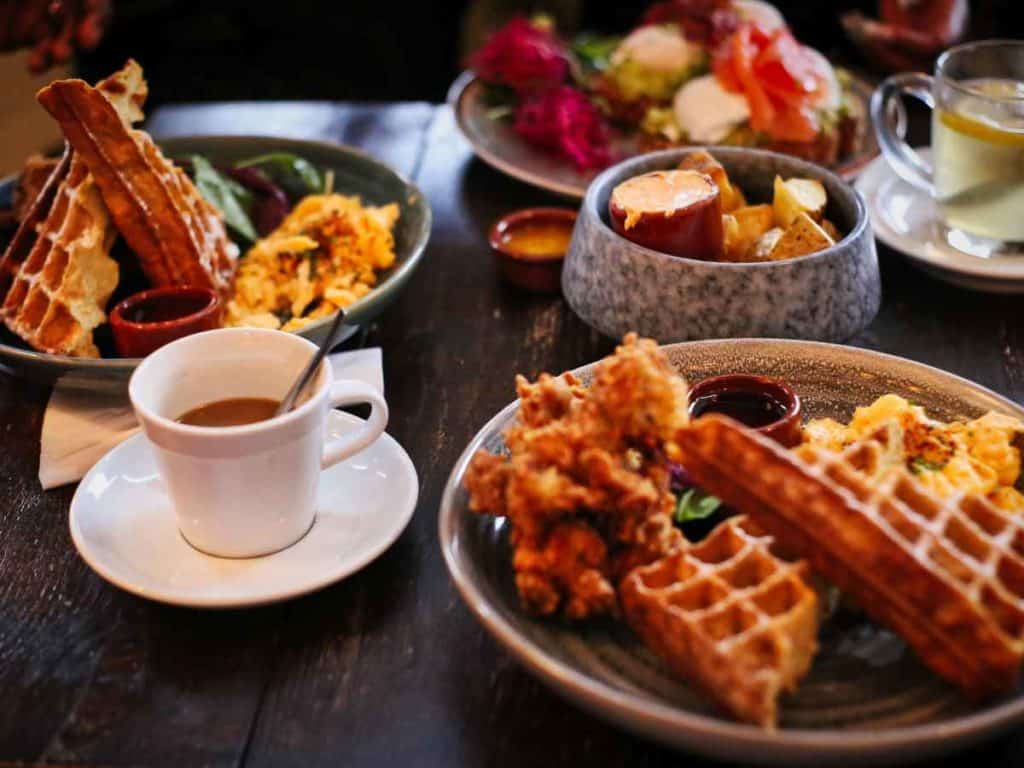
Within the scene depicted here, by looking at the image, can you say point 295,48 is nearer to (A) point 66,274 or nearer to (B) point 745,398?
(A) point 66,274

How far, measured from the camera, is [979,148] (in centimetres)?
216

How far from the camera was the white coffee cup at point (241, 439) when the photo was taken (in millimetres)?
1368

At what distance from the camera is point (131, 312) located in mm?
1927

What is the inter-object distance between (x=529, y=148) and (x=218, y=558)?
1691mm

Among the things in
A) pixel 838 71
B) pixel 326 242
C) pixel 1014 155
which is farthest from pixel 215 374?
pixel 838 71

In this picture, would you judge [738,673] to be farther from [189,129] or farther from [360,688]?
[189,129]

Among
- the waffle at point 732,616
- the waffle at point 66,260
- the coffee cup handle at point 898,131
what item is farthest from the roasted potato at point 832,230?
the waffle at point 66,260

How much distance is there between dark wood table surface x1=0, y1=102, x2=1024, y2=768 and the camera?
123 cm

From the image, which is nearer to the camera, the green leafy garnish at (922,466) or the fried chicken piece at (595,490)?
the fried chicken piece at (595,490)

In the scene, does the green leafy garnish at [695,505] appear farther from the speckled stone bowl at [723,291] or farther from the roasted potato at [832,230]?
the roasted potato at [832,230]

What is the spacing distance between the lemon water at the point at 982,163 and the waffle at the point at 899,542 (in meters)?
1.12

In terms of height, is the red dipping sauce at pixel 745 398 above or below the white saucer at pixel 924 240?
above

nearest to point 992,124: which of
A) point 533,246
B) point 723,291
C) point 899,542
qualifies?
point 723,291

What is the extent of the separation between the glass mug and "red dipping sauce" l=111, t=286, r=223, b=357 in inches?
60.4
